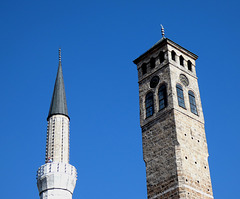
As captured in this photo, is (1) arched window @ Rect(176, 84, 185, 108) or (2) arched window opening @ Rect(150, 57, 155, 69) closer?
(1) arched window @ Rect(176, 84, 185, 108)

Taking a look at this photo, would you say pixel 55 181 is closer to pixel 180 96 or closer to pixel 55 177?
pixel 55 177

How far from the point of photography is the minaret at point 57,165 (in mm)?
26255

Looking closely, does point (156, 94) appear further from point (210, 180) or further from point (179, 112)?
point (210, 180)

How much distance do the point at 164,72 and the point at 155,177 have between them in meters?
5.74

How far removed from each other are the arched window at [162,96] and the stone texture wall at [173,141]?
21 cm

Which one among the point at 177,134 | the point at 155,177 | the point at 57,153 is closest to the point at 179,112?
the point at 177,134

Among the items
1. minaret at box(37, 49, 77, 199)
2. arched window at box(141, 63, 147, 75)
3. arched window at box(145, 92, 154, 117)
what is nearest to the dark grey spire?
minaret at box(37, 49, 77, 199)

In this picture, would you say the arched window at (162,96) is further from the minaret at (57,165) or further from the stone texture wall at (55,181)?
the stone texture wall at (55,181)

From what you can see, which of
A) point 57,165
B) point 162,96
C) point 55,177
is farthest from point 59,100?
point 162,96

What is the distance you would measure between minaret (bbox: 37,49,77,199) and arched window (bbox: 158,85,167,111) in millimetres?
7833

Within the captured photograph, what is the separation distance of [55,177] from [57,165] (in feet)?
2.37

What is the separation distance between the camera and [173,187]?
1925 cm

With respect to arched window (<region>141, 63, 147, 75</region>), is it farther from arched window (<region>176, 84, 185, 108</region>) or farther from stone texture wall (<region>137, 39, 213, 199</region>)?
arched window (<region>176, 84, 185, 108</region>)

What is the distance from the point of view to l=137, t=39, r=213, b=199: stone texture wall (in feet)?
64.2
